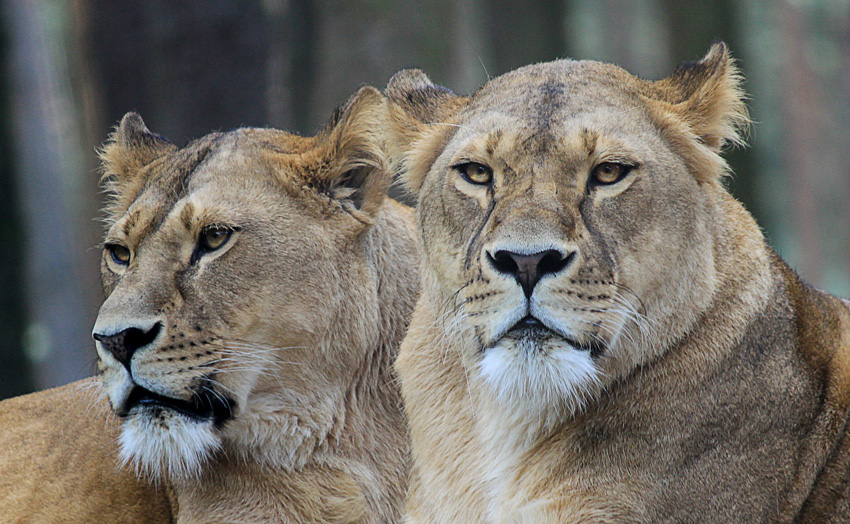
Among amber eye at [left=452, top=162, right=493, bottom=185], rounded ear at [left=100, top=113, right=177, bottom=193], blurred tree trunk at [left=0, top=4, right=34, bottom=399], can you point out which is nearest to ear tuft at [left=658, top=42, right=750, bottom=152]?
amber eye at [left=452, top=162, right=493, bottom=185]

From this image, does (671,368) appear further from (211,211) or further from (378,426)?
(211,211)

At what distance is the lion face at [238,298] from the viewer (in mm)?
3895

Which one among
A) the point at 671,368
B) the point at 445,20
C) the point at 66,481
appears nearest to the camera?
the point at 671,368

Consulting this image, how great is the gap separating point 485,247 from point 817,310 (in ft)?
4.60

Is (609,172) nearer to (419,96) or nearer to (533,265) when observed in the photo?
(533,265)

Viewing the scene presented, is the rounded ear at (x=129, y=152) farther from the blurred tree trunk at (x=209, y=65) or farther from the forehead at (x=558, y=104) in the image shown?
the blurred tree trunk at (x=209, y=65)

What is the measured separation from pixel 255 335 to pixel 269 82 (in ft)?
13.0

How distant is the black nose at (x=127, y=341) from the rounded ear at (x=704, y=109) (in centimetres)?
193

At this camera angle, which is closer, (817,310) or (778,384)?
(778,384)

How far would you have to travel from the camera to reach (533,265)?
121 inches

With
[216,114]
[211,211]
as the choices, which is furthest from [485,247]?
[216,114]

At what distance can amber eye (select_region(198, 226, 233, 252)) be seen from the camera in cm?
411

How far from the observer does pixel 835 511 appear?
3508mm

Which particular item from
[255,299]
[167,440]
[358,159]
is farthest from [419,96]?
[167,440]
